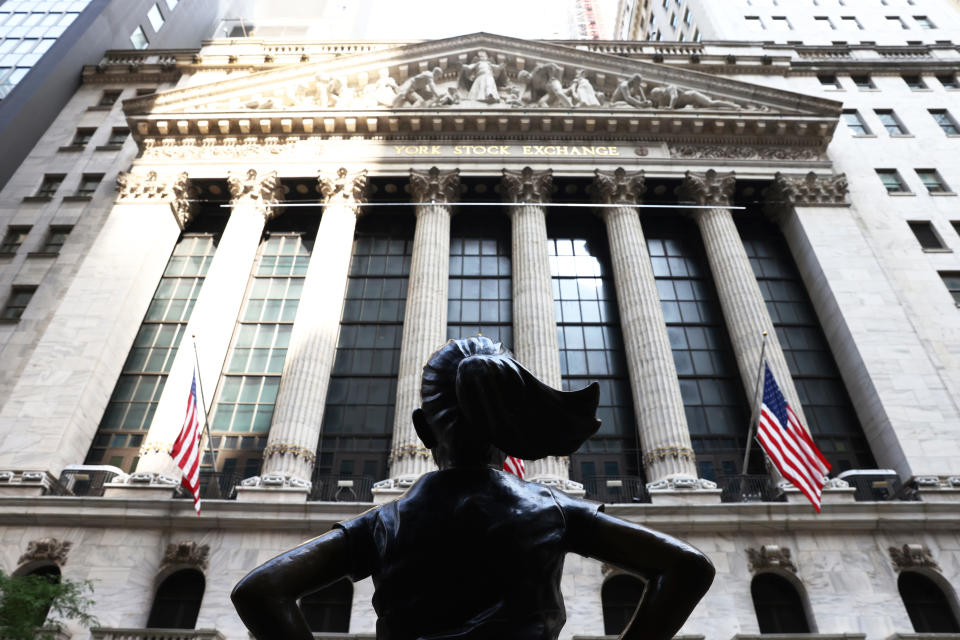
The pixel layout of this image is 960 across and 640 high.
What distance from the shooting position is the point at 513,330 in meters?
24.6

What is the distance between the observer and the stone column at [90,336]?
20250 mm

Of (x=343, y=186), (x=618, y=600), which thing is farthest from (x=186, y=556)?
(x=343, y=186)

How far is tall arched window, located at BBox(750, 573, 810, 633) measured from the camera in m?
17.0

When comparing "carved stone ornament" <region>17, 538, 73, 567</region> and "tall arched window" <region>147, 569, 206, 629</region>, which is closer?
"tall arched window" <region>147, 569, 206, 629</region>

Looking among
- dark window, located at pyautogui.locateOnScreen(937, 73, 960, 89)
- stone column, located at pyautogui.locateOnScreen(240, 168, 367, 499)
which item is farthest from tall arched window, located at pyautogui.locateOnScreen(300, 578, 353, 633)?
dark window, located at pyautogui.locateOnScreen(937, 73, 960, 89)

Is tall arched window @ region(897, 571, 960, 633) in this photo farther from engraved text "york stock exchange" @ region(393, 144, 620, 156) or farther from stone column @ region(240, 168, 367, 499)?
engraved text "york stock exchange" @ region(393, 144, 620, 156)

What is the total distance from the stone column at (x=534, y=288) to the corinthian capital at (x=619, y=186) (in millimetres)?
2117

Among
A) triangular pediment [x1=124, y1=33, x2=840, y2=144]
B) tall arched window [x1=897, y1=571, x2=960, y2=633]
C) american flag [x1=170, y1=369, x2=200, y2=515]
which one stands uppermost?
triangular pediment [x1=124, y1=33, x2=840, y2=144]

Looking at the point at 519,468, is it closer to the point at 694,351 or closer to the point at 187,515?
the point at 187,515

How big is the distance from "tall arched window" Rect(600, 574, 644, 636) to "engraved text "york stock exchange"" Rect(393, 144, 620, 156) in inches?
712

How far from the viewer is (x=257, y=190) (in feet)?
91.7

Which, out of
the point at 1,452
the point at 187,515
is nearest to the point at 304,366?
the point at 187,515

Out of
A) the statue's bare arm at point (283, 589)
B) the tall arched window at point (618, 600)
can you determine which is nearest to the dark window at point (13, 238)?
the tall arched window at point (618, 600)

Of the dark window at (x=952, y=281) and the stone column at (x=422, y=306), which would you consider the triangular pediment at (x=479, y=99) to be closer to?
the stone column at (x=422, y=306)
